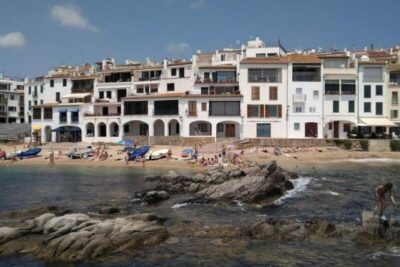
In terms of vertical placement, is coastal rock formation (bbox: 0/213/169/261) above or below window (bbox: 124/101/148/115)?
below

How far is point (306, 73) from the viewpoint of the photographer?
234 ft

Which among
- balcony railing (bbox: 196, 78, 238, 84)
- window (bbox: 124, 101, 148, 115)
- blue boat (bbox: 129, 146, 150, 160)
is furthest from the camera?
window (bbox: 124, 101, 148, 115)

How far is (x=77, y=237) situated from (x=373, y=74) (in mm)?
62832

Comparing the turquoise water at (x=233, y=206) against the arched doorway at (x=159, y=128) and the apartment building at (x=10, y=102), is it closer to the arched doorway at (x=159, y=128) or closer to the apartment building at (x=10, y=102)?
the arched doorway at (x=159, y=128)

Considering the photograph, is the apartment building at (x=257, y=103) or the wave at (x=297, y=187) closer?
the wave at (x=297, y=187)

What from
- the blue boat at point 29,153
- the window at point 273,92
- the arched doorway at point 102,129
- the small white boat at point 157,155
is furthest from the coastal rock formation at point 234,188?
the arched doorway at point 102,129

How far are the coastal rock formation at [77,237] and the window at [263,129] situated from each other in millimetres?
49241

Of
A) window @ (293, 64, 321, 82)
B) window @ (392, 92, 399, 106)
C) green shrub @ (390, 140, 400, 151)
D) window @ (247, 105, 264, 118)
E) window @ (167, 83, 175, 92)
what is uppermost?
window @ (293, 64, 321, 82)

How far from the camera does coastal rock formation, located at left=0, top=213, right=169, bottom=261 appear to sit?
62.5 ft

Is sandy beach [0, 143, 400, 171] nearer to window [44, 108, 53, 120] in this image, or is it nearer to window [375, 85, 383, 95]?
window [375, 85, 383, 95]

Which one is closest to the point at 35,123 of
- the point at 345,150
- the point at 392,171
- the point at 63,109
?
the point at 63,109

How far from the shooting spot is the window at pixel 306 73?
2790 inches

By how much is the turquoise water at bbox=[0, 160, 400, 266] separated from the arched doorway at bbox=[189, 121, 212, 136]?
21784 mm

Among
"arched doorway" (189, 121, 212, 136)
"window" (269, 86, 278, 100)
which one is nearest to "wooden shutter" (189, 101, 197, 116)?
"arched doorway" (189, 121, 212, 136)
